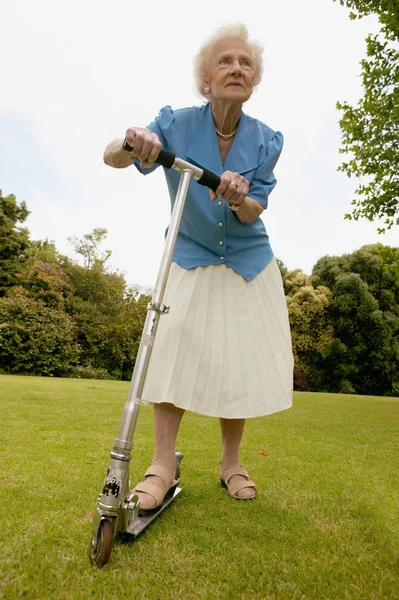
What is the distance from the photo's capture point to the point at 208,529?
1.92 m

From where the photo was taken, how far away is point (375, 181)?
930 cm

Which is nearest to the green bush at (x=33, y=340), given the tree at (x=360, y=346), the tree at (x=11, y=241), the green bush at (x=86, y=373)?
the green bush at (x=86, y=373)

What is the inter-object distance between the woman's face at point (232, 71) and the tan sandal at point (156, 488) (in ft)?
6.00

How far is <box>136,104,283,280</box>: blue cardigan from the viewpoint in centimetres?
235

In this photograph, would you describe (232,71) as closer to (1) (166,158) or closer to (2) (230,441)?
(1) (166,158)

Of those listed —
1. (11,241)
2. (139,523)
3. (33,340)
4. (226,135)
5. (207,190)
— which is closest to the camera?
(139,523)

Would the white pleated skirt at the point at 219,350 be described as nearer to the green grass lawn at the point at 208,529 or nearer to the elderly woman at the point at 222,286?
the elderly woman at the point at 222,286

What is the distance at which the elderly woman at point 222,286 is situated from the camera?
224 centimetres

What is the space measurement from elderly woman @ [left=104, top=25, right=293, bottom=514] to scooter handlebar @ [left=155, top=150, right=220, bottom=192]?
213 mm

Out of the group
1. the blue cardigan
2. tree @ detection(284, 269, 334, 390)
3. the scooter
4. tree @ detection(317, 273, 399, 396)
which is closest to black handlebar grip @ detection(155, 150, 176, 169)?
the scooter

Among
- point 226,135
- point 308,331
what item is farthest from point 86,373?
point 226,135

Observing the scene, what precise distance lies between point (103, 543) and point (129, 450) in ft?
0.94

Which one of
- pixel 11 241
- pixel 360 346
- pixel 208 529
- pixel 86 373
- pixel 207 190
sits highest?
pixel 11 241

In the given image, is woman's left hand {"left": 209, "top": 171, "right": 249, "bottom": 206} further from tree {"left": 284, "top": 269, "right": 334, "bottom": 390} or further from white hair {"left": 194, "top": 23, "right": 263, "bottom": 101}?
Result: tree {"left": 284, "top": 269, "right": 334, "bottom": 390}
